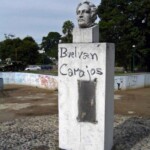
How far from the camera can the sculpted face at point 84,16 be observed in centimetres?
775

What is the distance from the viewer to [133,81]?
2719 centimetres

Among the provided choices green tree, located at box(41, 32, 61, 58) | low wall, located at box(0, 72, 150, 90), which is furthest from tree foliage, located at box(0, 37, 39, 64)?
low wall, located at box(0, 72, 150, 90)

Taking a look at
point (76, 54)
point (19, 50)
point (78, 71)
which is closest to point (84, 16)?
point (76, 54)

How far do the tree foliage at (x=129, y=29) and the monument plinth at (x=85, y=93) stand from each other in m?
37.0

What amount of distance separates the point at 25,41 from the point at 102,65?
74934 millimetres

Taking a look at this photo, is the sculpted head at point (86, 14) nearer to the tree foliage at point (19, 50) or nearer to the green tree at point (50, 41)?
the tree foliage at point (19, 50)

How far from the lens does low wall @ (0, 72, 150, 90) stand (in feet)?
84.9

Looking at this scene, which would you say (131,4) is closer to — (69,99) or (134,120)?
(134,120)

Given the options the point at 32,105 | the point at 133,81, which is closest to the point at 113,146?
the point at 32,105

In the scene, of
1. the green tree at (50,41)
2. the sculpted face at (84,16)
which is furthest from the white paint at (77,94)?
the green tree at (50,41)

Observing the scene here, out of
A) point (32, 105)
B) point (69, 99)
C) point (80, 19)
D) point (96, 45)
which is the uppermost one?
point (80, 19)

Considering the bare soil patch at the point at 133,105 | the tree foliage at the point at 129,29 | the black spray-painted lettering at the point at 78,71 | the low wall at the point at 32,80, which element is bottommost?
the bare soil patch at the point at 133,105

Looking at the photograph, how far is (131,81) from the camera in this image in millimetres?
26891

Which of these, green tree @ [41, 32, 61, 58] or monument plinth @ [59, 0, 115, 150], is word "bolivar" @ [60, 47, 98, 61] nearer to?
monument plinth @ [59, 0, 115, 150]
